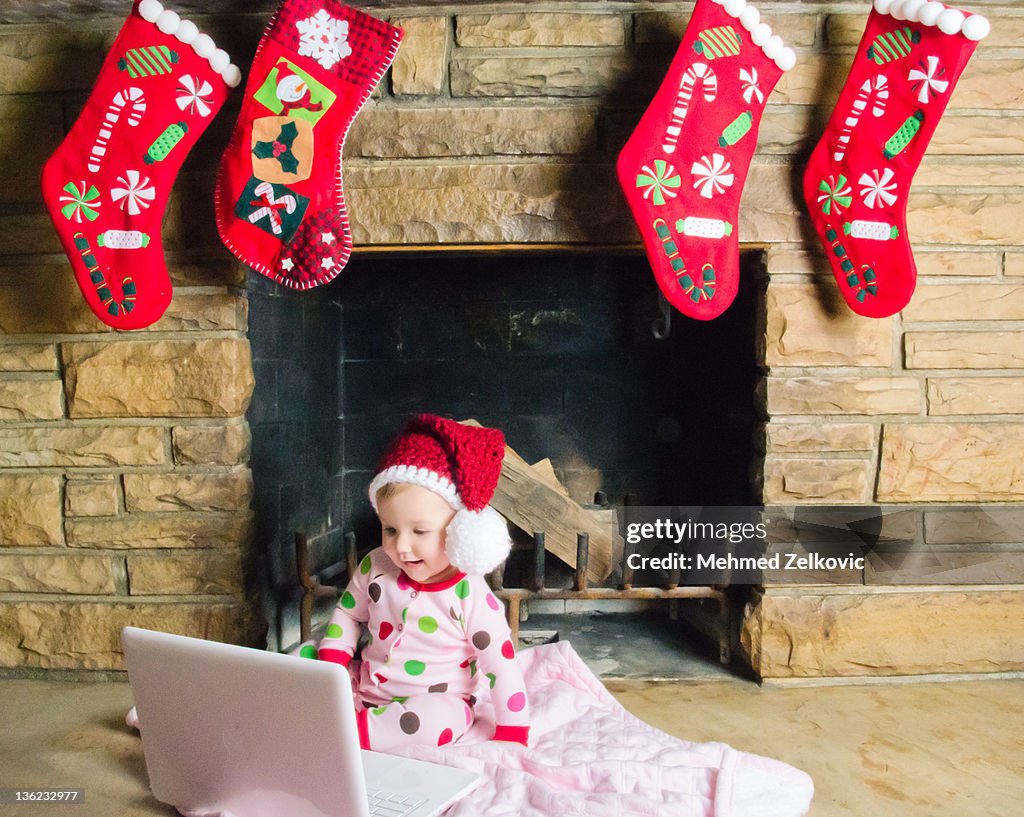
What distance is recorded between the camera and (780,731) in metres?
1.56

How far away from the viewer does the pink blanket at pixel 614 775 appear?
4.01 feet

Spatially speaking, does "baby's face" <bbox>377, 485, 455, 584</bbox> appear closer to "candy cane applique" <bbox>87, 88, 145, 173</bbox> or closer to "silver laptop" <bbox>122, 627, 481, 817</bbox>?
"silver laptop" <bbox>122, 627, 481, 817</bbox>

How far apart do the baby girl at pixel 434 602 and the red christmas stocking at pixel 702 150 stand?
1.73 feet

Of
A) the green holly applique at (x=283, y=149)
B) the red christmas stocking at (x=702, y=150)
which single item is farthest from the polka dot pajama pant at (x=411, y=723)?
the green holly applique at (x=283, y=149)

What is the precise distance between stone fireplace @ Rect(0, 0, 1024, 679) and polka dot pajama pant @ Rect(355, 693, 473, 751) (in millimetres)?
515

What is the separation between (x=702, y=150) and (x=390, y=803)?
4.14ft

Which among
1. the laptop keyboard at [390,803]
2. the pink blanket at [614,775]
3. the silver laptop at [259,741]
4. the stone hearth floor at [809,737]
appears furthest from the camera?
the stone hearth floor at [809,737]

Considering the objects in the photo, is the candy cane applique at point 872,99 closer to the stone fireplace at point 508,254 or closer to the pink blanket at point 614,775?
the stone fireplace at point 508,254

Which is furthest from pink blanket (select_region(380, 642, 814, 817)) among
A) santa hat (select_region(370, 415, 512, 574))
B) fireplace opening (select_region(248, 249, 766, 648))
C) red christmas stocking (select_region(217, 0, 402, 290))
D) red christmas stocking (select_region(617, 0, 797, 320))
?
red christmas stocking (select_region(217, 0, 402, 290))

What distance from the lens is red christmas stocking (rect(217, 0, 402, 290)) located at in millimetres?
1562

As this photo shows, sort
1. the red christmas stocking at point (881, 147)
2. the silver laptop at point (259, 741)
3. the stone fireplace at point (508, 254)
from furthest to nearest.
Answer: the stone fireplace at point (508, 254) < the red christmas stocking at point (881, 147) < the silver laptop at point (259, 741)

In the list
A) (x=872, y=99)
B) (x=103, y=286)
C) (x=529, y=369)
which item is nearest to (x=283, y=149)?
(x=103, y=286)

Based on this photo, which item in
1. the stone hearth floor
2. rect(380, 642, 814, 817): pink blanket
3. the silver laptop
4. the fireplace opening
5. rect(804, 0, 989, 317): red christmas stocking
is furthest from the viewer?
the fireplace opening

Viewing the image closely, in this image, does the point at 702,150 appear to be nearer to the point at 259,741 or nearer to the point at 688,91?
the point at 688,91
